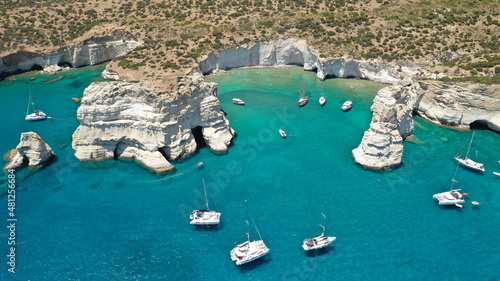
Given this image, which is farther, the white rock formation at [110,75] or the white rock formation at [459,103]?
the white rock formation at [110,75]

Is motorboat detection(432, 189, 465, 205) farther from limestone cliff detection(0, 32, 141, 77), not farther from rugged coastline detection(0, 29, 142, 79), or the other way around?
limestone cliff detection(0, 32, 141, 77)

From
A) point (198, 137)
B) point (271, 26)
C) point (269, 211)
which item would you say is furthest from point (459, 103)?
point (271, 26)

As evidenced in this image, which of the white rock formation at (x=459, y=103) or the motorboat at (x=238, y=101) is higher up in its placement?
the white rock formation at (x=459, y=103)

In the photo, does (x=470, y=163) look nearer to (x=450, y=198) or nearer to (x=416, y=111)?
(x=450, y=198)

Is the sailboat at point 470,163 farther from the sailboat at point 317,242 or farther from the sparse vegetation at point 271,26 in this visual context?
the sailboat at point 317,242

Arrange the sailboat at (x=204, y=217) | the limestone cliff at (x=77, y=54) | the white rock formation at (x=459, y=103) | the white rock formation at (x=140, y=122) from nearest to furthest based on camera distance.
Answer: the sailboat at (x=204, y=217) → the white rock formation at (x=140, y=122) → the white rock formation at (x=459, y=103) → the limestone cliff at (x=77, y=54)

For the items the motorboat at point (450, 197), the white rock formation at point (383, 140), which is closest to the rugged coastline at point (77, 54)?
the white rock formation at point (383, 140)

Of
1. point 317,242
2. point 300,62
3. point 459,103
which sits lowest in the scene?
point 317,242
